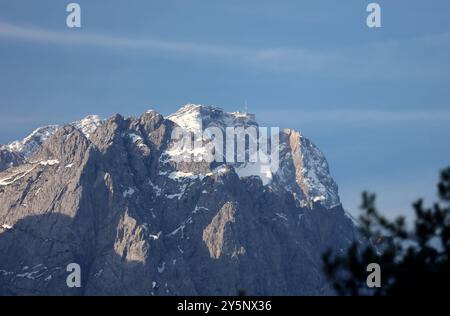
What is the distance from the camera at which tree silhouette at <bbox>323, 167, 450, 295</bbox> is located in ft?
363

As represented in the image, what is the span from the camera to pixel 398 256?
11581 cm

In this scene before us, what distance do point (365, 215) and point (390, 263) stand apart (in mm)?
7066

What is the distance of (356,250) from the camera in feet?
376

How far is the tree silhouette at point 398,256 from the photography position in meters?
111
